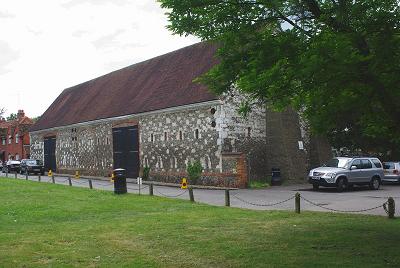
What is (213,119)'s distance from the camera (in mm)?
27562

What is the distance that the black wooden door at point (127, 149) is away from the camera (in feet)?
113

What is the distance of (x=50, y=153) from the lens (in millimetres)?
48156

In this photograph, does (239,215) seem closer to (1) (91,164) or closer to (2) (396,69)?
(2) (396,69)

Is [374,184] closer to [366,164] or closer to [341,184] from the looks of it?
[366,164]

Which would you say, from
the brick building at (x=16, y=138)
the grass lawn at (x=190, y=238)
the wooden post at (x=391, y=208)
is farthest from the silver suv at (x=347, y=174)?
the brick building at (x=16, y=138)

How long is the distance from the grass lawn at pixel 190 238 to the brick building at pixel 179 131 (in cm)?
1073

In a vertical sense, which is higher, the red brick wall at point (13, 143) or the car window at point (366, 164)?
the red brick wall at point (13, 143)

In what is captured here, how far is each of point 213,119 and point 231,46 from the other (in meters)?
17.3

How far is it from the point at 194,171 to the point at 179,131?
3169mm

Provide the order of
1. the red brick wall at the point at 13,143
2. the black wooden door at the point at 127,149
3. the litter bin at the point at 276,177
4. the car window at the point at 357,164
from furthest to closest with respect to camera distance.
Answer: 1. the red brick wall at the point at 13,143
2. the black wooden door at the point at 127,149
3. the litter bin at the point at 276,177
4. the car window at the point at 357,164

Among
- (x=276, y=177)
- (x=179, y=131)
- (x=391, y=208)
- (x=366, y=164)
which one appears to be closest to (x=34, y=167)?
(x=179, y=131)

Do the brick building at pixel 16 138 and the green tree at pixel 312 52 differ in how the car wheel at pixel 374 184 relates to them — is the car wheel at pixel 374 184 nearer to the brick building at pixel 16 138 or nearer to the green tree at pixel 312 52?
the green tree at pixel 312 52

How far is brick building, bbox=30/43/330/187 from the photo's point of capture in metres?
27.4

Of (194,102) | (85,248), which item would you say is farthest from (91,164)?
(85,248)
